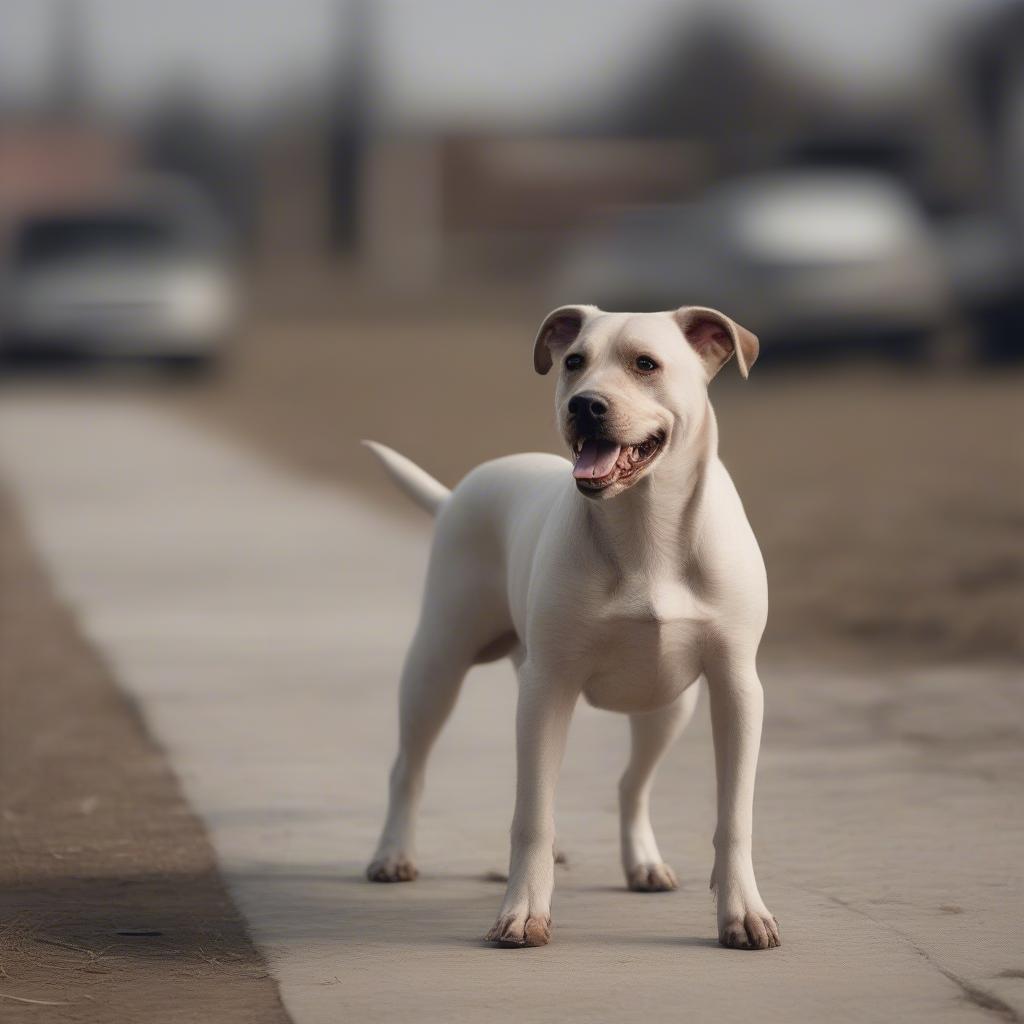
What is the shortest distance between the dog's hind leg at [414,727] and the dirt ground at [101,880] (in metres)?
0.44

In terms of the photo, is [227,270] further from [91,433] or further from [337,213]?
[337,213]

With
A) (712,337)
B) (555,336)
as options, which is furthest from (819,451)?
(712,337)

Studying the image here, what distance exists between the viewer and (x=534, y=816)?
16.6 ft

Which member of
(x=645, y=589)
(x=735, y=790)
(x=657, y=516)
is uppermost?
(x=657, y=516)

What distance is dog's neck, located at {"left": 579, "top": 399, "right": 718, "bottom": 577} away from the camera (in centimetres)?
498

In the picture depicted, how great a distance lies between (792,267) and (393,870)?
59.4 ft

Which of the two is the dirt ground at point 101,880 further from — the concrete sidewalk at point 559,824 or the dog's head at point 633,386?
the dog's head at point 633,386

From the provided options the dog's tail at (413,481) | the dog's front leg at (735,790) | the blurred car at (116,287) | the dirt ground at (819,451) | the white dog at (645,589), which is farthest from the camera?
the blurred car at (116,287)

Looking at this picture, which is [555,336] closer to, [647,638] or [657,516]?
[657,516]

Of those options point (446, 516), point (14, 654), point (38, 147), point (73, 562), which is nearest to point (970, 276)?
point (73, 562)

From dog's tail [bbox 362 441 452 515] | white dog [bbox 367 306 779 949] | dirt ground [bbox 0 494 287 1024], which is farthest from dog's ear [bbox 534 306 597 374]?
dirt ground [bbox 0 494 287 1024]

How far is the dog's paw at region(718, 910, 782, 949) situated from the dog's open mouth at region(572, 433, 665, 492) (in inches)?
39.3

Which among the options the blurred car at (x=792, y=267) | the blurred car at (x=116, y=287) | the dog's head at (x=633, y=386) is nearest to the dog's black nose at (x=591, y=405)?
the dog's head at (x=633, y=386)

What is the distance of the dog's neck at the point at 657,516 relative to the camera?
4.98 metres
